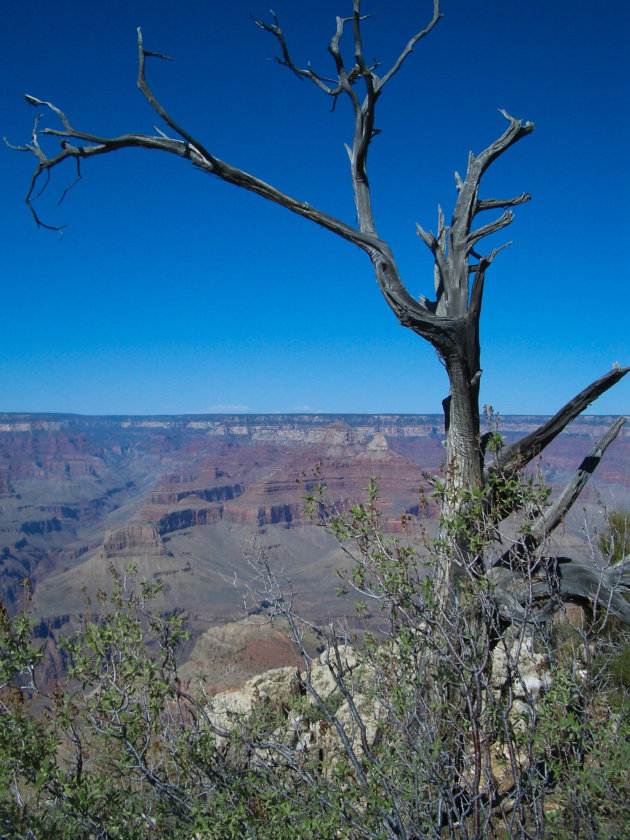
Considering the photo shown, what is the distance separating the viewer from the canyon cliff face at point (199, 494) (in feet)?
272

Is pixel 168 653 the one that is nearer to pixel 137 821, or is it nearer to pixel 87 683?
pixel 87 683

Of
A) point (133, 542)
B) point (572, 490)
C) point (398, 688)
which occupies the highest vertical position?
point (572, 490)

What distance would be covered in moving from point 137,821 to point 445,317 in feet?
10.8

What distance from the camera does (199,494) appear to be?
132250mm

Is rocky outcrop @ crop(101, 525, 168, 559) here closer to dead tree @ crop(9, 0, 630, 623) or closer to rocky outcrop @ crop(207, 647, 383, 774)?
rocky outcrop @ crop(207, 647, 383, 774)

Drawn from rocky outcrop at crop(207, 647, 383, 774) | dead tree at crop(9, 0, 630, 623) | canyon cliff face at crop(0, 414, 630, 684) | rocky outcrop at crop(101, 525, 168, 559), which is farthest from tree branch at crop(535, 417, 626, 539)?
rocky outcrop at crop(101, 525, 168, 559)

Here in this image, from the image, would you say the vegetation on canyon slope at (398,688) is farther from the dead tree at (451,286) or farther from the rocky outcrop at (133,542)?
the rocky outcrop at (133,542)

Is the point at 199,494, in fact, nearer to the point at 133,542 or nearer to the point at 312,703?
the point at 133,542

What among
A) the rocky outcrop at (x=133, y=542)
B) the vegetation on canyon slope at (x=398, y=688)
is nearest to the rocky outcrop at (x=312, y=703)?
the vegetation on canyon slope at (x=398, y=688)

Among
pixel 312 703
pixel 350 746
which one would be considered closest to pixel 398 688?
pixel 350 746

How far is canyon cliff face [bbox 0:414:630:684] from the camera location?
82.8 meters

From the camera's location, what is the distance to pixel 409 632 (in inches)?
119

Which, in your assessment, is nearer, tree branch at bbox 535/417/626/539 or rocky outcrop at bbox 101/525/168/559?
tree branch at bbox 535/417/626/539

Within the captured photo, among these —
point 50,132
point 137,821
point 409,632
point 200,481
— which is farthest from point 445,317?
point 200,481
